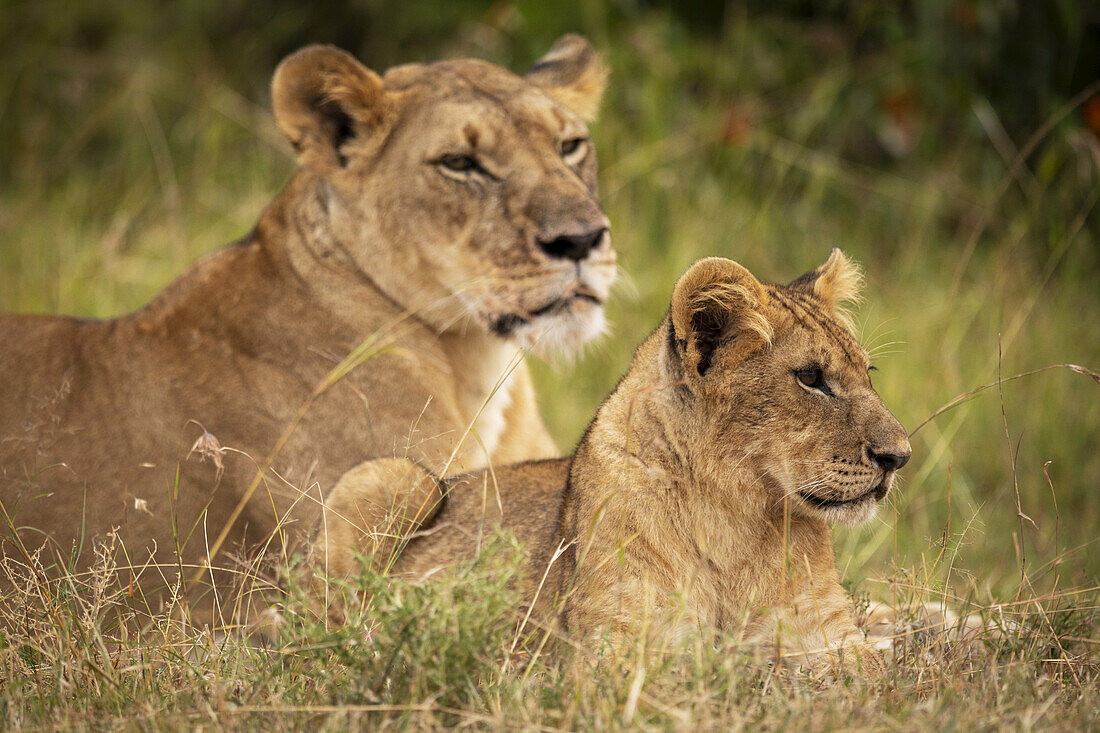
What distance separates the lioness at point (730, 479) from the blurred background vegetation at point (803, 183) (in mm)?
2330

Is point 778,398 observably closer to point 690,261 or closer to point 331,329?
point 331,329

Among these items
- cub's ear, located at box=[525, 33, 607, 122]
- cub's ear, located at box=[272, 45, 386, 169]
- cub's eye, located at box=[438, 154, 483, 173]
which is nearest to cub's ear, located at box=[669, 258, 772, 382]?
cub's eye, located at box=[438, 154, 483, 173]

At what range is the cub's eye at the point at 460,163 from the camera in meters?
4.01

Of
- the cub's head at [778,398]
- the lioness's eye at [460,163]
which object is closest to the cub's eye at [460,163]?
the lioness's eye at [460,163]

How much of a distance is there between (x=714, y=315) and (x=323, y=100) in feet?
5.81

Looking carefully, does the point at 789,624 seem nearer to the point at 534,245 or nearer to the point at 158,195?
the point at 534,245

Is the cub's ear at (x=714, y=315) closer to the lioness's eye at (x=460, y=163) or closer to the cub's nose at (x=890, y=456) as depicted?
the cub's nose at (x=890, y=456)

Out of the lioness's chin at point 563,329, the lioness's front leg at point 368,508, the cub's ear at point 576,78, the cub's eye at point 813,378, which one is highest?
the cub's ear at point 576,78

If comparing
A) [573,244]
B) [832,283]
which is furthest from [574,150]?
[832,283]

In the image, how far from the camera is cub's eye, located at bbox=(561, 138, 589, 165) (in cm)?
426

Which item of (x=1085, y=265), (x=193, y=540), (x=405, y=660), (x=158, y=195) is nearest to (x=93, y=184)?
(x=158, y=195)

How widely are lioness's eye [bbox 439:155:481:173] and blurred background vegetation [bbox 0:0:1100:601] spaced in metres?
1.86

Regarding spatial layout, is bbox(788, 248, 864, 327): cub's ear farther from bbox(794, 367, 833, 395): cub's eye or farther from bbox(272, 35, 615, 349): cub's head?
bbox(272, 35, 615, 349): cub's head

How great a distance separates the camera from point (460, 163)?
13.2 ft
